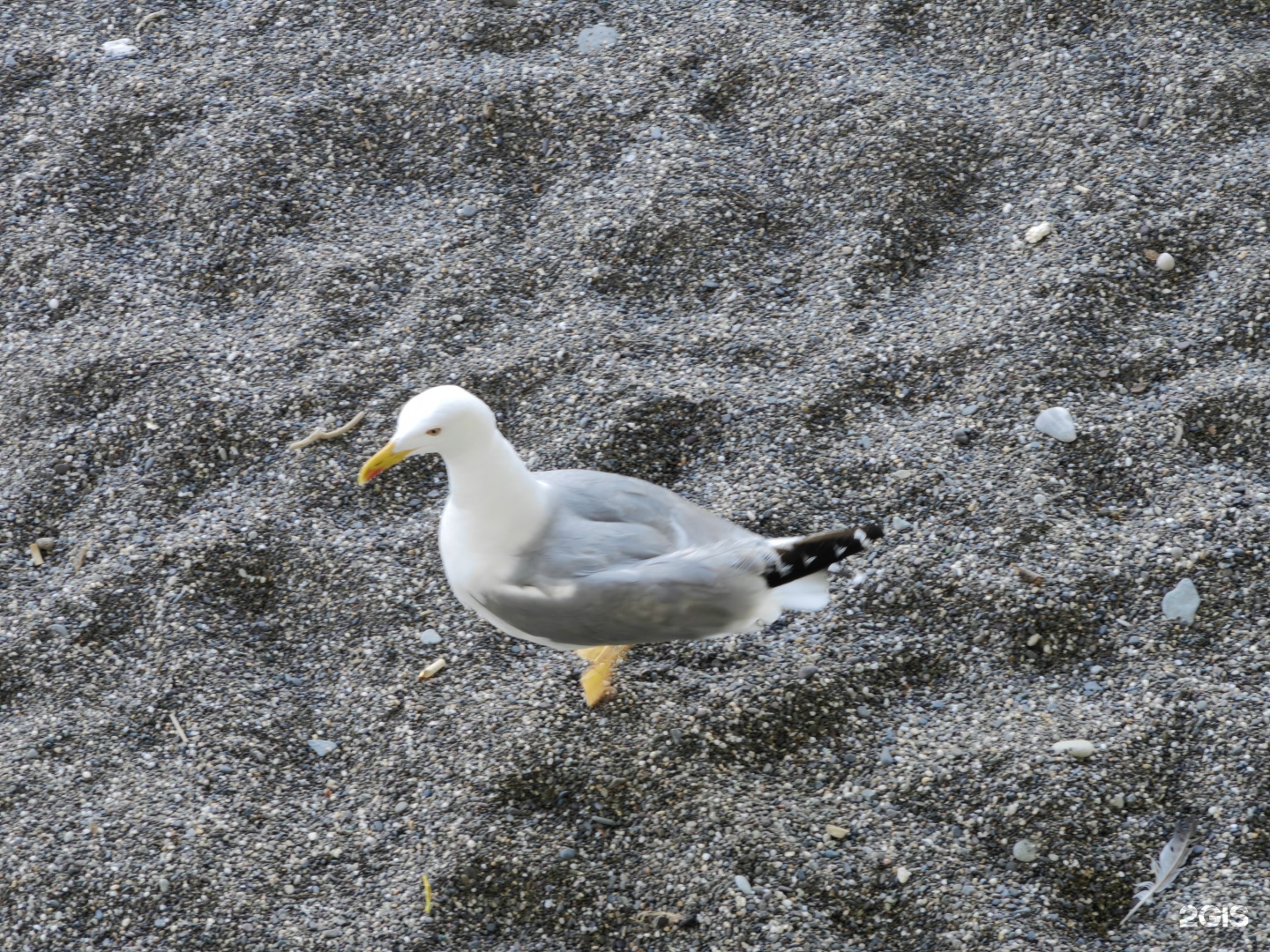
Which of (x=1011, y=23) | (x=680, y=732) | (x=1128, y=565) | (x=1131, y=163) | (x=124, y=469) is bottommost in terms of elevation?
(x=680, y=732)

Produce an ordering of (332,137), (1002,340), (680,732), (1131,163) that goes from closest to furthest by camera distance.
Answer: (680,732)
(1002,340)
(1131,163)
(332,137)

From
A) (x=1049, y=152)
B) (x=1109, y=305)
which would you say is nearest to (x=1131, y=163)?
(x=1049, y=152)

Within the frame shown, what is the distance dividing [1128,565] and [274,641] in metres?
1.46

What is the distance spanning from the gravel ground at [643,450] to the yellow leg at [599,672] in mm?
33

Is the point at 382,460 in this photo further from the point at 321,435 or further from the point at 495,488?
the point at 321,435

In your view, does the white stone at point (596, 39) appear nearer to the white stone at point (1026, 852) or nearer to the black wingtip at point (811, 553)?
the black wingtip at point (811, 553)

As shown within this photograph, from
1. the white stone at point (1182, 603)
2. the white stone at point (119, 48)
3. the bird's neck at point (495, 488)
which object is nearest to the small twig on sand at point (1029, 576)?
the white stone at point (1182, 603)

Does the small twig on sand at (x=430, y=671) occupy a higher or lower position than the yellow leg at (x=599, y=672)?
higher

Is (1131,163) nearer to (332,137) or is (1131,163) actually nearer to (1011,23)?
(1011,23)

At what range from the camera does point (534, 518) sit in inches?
72.0

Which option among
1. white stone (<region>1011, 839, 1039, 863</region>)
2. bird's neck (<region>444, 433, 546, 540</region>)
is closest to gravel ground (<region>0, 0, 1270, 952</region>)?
white stone (<region>1011, 839, 1039, 863</region>)

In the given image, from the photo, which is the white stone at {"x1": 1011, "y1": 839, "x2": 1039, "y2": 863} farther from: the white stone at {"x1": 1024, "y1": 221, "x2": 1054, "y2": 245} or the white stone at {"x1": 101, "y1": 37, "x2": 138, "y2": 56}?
the white stone at {"x1": 101, "y1": 37, "x2": 138, "y2": 56}

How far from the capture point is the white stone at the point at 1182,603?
6.33 ft

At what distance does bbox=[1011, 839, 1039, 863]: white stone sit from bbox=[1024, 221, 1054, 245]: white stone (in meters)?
1.23
